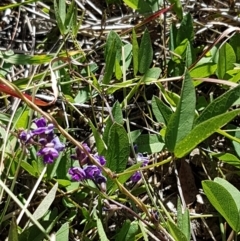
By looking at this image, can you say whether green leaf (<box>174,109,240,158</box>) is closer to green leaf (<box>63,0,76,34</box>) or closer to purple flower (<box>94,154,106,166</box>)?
purple flower (<box>94,154,106,166</box>)

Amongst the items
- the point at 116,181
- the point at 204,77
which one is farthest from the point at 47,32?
the point at 116,181

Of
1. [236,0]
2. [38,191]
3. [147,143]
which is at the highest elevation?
[236,0]

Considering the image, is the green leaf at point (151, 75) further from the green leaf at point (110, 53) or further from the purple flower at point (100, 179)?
the purple flower at point (100, 179)

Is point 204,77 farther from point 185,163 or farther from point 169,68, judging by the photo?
point 185,163

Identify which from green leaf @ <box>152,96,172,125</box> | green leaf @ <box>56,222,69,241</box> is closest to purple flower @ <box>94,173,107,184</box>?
green leaf @ <box>56,222,69,241</box>

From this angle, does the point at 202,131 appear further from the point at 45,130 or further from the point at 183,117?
the point at 45,130

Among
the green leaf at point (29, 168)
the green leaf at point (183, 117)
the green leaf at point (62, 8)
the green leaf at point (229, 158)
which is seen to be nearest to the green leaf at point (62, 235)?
the green leaf at point (29, 168)

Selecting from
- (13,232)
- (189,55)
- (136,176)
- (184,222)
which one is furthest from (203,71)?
(13,232)
